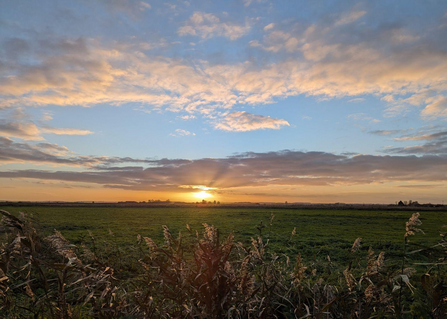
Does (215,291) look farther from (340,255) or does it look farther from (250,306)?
(340,255)

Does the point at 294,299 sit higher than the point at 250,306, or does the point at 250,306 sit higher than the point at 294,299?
the point at 250,306

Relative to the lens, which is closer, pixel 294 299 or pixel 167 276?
pixel 167 276

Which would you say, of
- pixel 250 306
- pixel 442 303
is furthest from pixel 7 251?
pixel 442 303

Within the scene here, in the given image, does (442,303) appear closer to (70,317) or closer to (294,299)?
(294,299)

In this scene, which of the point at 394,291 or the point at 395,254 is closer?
the point at 394,291

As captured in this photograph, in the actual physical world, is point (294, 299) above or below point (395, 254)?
above

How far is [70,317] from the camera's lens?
2.09 m

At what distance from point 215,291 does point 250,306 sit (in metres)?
0.45

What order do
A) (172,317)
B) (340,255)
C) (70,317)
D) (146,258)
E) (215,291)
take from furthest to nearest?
1. (340,255)
2. (146,258)
3. (172,317)
4. (215,291)
5. (70,317)

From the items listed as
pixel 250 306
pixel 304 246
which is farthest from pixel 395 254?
pixel 250 306

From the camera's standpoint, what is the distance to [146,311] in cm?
236

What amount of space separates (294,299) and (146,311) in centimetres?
185

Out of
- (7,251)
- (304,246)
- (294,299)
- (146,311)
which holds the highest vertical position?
(7,251)

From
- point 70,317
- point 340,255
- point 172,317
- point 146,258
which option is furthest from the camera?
point 340,255
